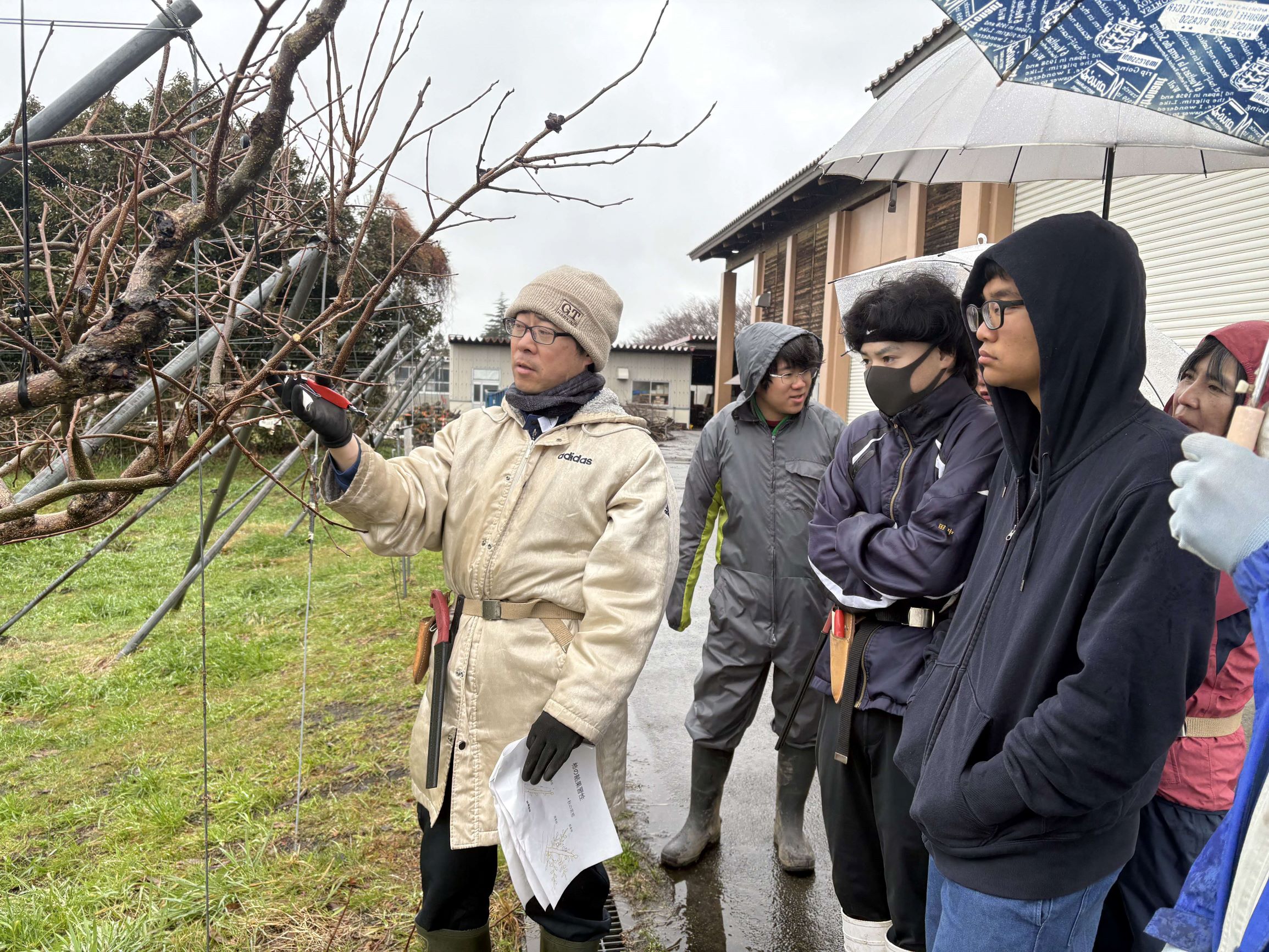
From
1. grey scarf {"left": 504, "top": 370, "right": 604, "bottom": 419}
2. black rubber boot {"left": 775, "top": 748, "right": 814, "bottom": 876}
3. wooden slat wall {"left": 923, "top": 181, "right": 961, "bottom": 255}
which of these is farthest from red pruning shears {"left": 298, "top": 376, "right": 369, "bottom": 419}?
wooden slat wall {"left": 923, "top": 181, "right": 961, "bottom": 255}

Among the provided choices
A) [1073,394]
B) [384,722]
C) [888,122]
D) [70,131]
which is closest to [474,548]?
[1073,394]

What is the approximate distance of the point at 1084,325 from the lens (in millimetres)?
1409

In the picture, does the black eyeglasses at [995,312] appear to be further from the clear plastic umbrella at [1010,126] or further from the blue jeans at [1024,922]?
the blue jeans at [1024,922]

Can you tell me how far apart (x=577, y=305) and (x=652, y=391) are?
34045mm

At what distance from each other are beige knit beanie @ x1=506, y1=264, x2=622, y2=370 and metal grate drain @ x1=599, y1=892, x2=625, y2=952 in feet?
5.63

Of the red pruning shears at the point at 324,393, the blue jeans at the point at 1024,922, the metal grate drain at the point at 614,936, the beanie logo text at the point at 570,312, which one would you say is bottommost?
the metal grate drain at the point at 614,936

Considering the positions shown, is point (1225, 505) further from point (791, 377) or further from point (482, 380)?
point (482, 380)

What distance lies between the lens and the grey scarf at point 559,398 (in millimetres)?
2195

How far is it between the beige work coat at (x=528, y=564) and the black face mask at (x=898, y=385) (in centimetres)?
62

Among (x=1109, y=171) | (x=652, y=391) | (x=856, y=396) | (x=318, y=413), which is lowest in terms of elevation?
(x=318, y=413)

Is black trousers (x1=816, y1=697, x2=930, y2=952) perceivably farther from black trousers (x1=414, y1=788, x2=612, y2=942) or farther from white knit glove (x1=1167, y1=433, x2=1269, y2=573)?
white knit glove (x1=1167, y1=433, x2=1269, y2=573)

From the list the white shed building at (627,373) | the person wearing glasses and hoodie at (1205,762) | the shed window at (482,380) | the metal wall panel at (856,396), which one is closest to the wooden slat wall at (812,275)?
the metal wall panel at (856,396)

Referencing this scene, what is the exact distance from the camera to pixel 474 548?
2131 millimetres

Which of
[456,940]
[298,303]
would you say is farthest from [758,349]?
[298,303]
